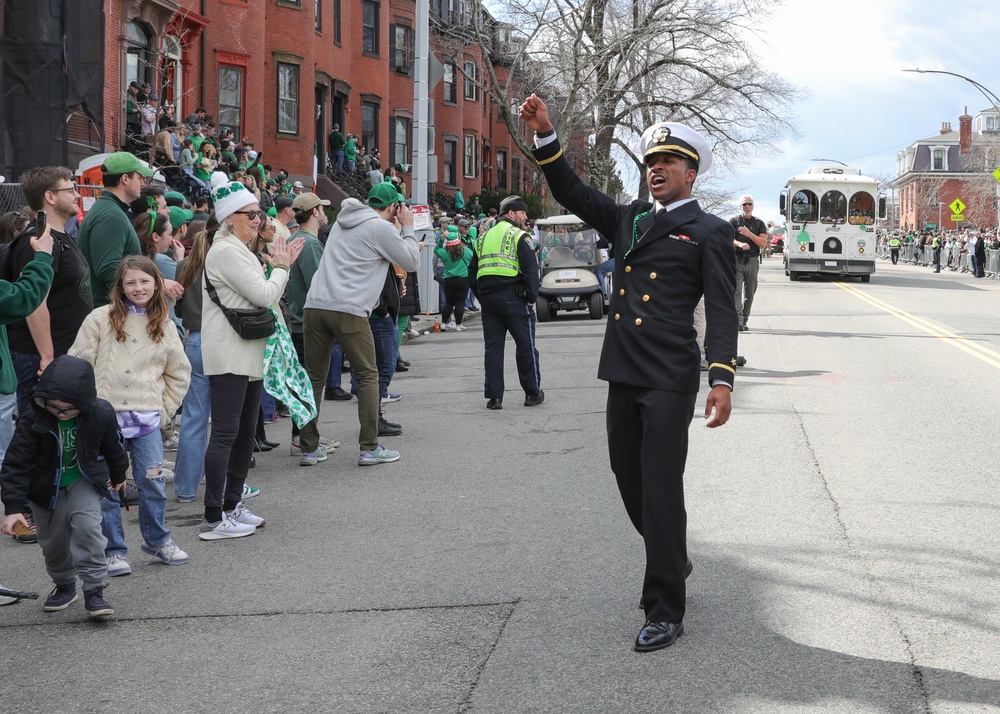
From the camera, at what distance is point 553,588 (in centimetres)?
556

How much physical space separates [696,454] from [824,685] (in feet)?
15.3

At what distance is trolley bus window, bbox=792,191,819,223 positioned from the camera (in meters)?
36.9

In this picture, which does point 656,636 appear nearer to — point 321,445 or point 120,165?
point 120,165

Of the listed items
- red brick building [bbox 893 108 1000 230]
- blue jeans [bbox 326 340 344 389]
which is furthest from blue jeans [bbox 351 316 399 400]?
red brick building [bbox 893 108 1000 230]

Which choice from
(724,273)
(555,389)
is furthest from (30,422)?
(555,389)

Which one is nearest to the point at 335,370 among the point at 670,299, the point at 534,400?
the point at 534,400

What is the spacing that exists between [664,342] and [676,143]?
0.82 metres

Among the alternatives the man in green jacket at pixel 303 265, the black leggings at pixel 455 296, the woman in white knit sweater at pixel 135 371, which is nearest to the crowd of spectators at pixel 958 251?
the black leggings at pixel 455 296

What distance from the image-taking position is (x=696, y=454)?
29.2 feet

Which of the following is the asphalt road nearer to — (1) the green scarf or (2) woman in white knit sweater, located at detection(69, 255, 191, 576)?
(2) woman in white knit sweater, located at detection(69, 255, 191, 576)

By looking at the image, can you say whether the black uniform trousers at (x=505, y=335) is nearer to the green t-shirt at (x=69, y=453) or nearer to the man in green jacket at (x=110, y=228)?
the man in green jacket at (x=110, y=228)

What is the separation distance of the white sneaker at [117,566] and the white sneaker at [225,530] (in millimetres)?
737

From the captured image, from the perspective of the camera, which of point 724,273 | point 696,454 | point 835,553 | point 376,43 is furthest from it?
point 376,43

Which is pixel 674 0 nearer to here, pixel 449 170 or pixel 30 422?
pixel 449 170
